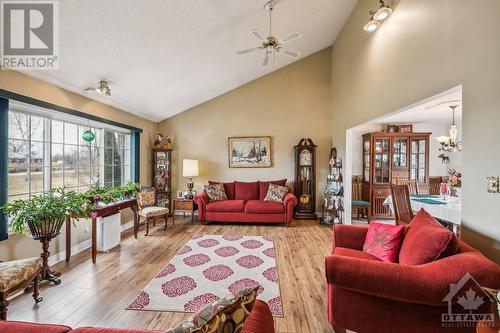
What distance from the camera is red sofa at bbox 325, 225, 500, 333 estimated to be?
1.34m

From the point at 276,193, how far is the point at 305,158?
3.70 feet

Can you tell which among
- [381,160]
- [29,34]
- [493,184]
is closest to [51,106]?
[29,34]

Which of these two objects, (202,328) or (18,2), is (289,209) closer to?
(202,328)

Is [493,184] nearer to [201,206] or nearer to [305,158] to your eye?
[305,158]

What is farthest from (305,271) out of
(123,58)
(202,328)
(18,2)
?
(18,2)

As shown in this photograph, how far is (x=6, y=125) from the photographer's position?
2453 millimetres

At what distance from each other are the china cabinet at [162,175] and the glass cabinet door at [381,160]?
4927mm

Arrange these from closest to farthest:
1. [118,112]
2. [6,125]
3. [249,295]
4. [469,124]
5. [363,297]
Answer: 1. [249,295]
2. [363,297]
3. [469,124]
4. [6,125]
5. [118,112]

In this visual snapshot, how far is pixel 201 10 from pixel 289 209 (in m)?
3.70

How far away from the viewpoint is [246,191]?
5.43 m

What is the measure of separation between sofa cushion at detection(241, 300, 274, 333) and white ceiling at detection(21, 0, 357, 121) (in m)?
2.81

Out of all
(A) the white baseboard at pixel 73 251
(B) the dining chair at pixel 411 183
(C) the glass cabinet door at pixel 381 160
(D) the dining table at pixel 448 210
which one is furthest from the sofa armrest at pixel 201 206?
(B) the dining chair at pixel 411 183

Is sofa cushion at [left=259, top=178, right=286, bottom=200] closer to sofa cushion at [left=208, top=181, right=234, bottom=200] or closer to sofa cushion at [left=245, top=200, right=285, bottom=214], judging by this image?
sofa cushion at [left=245, top=200, right=285, bottom=214]

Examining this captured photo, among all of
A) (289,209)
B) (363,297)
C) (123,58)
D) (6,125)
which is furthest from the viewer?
(289,209)
